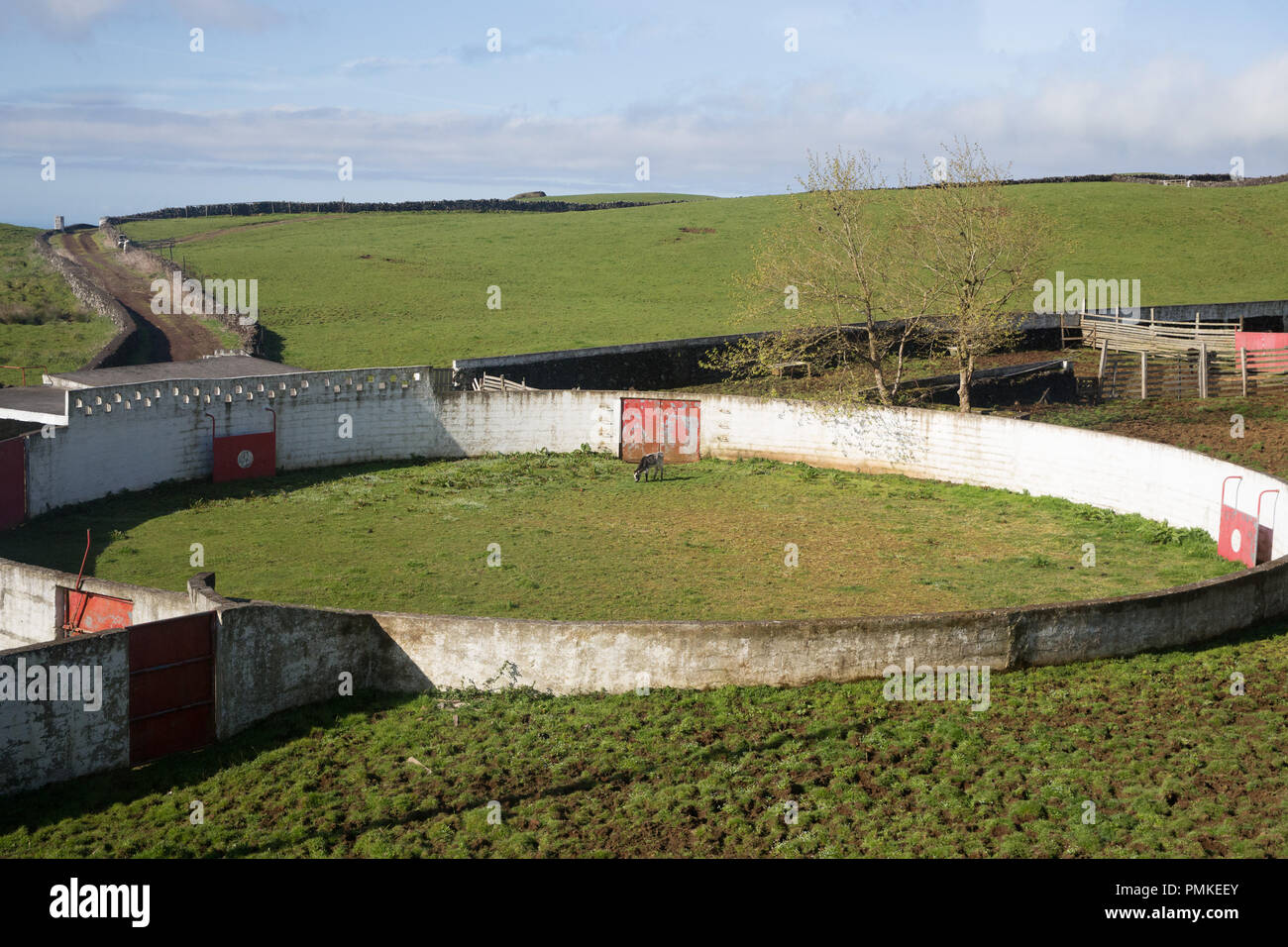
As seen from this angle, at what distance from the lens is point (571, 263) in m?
71.1

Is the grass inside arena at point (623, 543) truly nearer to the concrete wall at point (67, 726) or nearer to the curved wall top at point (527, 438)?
the curved wall top at point (527, 438)

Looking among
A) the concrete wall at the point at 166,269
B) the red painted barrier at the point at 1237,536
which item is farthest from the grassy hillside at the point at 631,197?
the red painted barrier at the point at 1237,536

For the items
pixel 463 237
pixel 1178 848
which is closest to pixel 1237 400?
pixel 1178 848

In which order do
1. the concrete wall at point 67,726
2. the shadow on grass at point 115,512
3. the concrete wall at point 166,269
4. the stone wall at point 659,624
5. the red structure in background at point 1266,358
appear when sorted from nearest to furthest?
the concrete wall at point 67,726 < the stone wall at point 659,624 < the shadow on grass at point 115,512 < the red structure in background at point 1266,358 < the concrete wall at point 166,269

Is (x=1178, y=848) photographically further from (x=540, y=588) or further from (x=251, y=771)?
(x=540, y=588)

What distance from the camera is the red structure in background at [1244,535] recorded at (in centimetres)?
2164

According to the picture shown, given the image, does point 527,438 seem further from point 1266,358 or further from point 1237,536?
point 1266,358

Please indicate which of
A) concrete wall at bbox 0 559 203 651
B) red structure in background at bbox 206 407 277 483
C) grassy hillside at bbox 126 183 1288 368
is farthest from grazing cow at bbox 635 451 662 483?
concrete wall at bbox 0 559 203 651

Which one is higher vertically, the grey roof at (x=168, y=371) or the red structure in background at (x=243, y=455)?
the grey roof at (x=168, y=371)

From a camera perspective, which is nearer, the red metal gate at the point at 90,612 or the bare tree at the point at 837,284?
the red metal gate at the point at 90,612

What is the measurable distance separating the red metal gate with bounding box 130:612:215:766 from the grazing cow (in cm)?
1682

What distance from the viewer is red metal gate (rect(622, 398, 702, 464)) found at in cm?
3366

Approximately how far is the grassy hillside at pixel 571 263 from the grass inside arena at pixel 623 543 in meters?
15.5

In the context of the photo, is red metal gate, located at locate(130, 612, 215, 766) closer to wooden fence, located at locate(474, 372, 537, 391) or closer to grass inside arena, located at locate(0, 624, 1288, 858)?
grass inside arena, located at locate(0, 624, 1288, 858)
